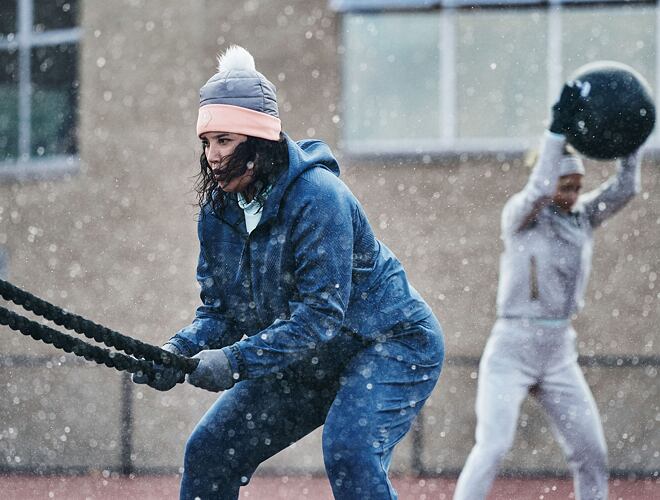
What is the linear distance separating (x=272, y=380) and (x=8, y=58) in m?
7.10

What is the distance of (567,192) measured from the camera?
218 inches

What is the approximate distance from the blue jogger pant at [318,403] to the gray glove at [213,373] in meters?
0.28

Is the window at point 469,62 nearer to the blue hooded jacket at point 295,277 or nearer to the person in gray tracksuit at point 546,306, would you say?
the person in gray tracksuit at point 546,306

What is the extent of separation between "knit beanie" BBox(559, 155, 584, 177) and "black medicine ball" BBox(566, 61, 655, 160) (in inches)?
3.1

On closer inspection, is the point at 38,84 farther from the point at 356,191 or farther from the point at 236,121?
the point at 236,121

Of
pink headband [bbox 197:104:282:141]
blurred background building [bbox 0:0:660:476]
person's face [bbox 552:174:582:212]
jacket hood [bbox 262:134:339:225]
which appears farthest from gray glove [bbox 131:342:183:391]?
blurred background building [bbox 0:0:660:476]

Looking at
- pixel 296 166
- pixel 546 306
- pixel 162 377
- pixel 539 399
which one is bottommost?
pixel 539 399

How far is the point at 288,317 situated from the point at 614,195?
253 centimetres

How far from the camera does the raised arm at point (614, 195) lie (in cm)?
553

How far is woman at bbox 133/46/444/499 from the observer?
3289 millimetres

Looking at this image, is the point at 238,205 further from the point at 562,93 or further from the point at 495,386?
the point at 562,93

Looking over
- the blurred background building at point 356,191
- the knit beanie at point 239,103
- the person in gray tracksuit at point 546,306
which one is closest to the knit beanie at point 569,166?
the person in gray tracksuit at point 546,306

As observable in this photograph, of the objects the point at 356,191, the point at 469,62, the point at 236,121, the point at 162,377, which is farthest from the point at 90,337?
the point at 469,62

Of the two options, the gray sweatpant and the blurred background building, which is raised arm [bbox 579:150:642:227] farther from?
the blurred background building
